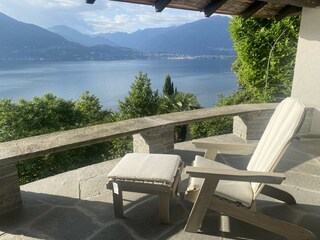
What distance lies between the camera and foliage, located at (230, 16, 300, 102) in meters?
8.95

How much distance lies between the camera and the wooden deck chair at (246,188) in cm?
216

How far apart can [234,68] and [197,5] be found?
1158 cm

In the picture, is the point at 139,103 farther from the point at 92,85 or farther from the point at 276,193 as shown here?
the point at 92,85

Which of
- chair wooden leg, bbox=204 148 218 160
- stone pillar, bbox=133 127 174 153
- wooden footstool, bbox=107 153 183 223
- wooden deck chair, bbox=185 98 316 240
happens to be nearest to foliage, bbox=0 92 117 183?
stone pillar, bbox=133 127 174 153

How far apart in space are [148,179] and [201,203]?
0.53 meters

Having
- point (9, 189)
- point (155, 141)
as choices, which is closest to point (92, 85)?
point (155, 141)

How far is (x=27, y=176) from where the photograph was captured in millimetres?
17031

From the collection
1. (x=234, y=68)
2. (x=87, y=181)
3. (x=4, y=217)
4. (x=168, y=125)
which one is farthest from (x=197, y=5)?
(x=234, y=68)

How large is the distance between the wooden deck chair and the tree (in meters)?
24.7

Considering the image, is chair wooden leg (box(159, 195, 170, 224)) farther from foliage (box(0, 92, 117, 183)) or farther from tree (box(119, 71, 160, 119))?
tree (box(119, 71, 160, 119))

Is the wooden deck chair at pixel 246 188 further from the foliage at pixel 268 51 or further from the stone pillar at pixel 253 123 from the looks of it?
the foliage at pixel 268 51

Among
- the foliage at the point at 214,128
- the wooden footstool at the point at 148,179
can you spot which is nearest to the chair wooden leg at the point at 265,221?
the wooden footstool at the point at 148,179

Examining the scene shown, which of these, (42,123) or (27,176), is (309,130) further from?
(42,123)

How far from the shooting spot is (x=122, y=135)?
3533mm
